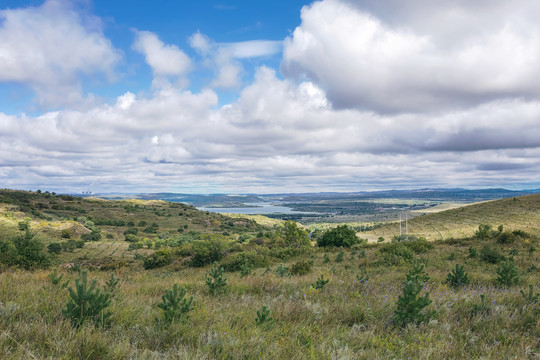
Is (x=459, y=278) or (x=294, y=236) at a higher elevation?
(x=459, y=278)

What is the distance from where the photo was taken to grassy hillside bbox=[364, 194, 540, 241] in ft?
188

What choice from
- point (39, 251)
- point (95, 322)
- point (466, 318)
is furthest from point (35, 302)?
point (39, 251)

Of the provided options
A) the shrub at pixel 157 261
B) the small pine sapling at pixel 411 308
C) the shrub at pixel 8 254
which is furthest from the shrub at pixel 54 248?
the small pine sapling at pixel 411 308

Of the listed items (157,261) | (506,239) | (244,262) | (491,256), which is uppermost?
(491,256)

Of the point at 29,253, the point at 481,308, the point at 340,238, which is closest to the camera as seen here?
the point at 481,308

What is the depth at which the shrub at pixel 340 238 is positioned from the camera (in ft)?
149

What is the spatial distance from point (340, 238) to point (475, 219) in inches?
1802

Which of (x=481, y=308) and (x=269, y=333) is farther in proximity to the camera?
(x=481, y=308)

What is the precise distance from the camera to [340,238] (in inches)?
1828

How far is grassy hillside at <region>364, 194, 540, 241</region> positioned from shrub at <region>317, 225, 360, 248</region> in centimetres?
2127

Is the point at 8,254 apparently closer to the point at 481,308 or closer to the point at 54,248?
the point at 481,308

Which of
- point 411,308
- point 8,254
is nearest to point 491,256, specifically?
point 411,308

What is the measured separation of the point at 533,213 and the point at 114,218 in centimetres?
16797

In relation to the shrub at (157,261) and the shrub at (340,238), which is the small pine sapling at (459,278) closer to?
the shrub at (340,238)
